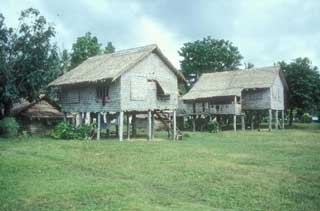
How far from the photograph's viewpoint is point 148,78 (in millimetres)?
31094

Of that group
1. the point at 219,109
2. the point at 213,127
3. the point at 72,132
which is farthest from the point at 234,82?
the point at 72,132

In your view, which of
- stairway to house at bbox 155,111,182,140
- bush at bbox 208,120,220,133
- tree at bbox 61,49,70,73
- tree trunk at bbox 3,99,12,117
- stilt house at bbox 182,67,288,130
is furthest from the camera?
tree at bbox 61,49,70,73

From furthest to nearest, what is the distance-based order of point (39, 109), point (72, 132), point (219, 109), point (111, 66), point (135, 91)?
Result: 1. point (219, 109)
2. point (39, 109)
3. point (111, 66)
4. point (72, 132)
5. point (135, 91)

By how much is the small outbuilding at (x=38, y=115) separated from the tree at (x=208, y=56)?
39.0 m

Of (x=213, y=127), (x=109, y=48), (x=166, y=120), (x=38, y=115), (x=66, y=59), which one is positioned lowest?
(x=213, y=127)

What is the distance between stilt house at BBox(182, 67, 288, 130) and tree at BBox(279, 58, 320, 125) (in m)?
3.26

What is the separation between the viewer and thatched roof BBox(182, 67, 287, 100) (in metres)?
45.6

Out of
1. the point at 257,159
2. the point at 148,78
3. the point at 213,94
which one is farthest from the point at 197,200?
the point at 213,94

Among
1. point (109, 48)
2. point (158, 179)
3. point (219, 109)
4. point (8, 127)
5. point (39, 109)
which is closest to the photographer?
point (158, 179)

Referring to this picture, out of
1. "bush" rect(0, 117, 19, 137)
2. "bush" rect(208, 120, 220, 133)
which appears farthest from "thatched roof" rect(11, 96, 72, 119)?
"bush" rect(208, 120, 220, 133)

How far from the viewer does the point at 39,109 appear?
39438mm

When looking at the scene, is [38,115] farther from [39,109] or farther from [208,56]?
[208,56]

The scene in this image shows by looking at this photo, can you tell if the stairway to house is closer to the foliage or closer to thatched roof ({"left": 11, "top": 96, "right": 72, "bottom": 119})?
thatched roof ({"left": 11, "top": 96, "right": 72, "bottom": 119})

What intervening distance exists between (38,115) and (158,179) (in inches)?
1013
